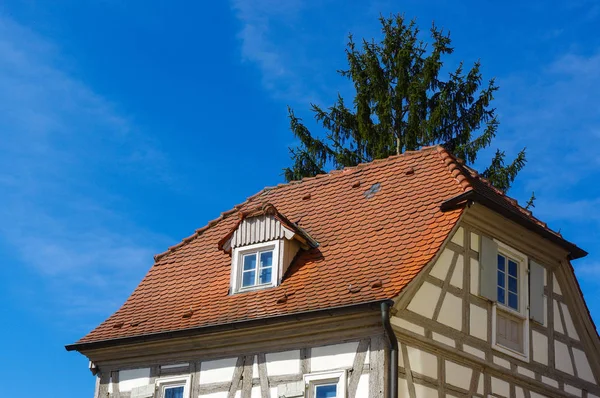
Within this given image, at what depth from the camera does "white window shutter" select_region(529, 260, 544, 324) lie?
21.1m

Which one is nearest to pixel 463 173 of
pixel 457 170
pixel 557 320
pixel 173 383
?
pixel 457 170

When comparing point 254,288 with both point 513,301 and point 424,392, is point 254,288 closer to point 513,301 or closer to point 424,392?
point 424,392

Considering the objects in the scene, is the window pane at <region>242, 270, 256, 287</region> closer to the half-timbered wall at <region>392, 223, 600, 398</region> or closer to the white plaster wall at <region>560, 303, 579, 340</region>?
the half-timbered wall at <region>392, 223, 600, 398</region>

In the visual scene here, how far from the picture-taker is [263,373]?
19.3 metres

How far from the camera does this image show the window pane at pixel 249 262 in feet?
70.4

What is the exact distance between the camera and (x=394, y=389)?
1769 centimetres

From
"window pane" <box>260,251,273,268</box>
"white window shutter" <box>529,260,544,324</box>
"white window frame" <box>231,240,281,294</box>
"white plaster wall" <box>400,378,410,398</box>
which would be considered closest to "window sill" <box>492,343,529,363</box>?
"white window shutter" <box>529,260,544,324</box>

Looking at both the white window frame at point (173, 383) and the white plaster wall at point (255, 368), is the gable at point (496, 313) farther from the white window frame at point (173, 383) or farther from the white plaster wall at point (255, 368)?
the white window frame at point (173, 383)

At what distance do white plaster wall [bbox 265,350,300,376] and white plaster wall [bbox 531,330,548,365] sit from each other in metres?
4.77

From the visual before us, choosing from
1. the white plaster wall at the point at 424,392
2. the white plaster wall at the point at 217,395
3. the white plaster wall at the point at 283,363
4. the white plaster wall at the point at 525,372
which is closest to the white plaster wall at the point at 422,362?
A: the white plaster wall at the point at 424,392

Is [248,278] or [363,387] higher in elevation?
[248,278]

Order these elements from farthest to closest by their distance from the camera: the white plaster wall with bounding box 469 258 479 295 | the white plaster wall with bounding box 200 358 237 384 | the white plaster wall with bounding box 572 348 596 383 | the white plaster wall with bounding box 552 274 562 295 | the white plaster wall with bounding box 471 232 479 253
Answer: the white plaster wall with bounding box 552 274 562 295, the white plaster wall with bounding box 572 348 596 383, the white plaster wall with bounding box 471 232 479 253, the white plaster wall with bounding box 469 258 479 295, the white plaster wall with bounding box 200 358 237 384

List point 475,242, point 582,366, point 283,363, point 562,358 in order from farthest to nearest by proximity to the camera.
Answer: point 582,366 → point 562,358 → point 475,242 → point 283,363

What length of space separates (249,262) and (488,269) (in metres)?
4.54
